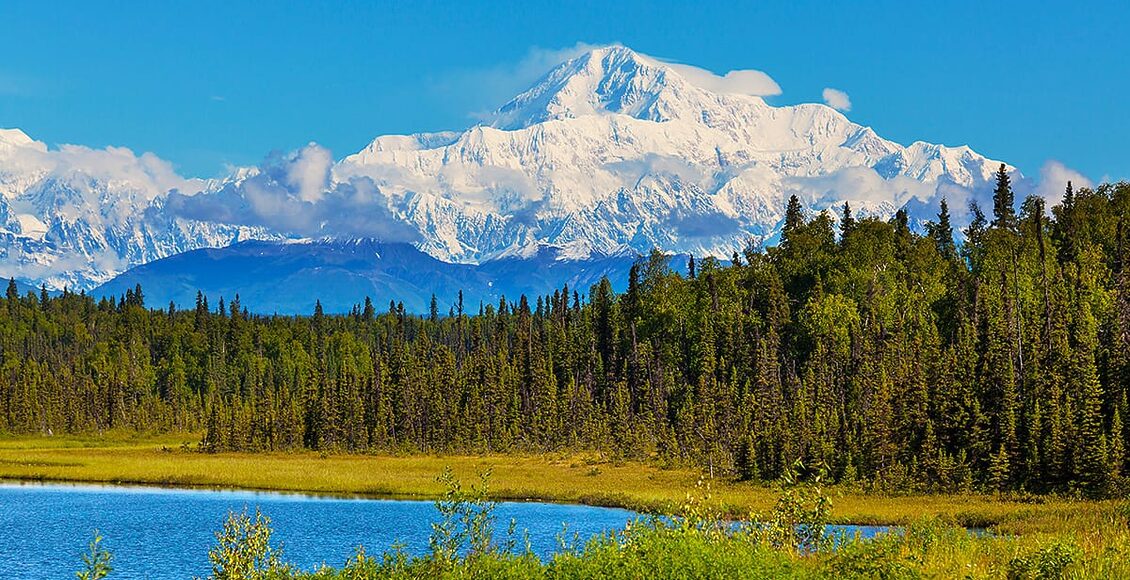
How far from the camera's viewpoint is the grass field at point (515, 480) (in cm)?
7256

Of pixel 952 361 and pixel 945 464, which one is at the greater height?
pixel 952 361

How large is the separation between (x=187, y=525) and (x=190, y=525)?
0.18 m

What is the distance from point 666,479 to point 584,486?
303 inches

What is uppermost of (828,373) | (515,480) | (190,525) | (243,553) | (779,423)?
(828,373)

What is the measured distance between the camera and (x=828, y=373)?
12575 centimetres

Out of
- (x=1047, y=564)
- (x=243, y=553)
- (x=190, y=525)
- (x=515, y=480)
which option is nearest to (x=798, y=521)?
(x=1047, y=564)

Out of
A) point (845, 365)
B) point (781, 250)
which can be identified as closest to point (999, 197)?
point (781, 250)

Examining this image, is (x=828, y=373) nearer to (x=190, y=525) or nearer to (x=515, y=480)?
(x=515, y=480)

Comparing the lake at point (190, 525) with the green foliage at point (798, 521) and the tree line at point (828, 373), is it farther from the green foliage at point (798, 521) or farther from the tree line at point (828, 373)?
the tree line at point (828, 373)

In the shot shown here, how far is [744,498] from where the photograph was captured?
85.0 m

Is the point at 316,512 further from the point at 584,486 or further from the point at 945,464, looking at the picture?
the point at 945,464

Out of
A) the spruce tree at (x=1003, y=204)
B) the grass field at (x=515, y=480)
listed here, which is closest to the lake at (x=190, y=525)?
the grass field at (x=515, y=480)

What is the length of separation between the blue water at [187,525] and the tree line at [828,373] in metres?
25.8

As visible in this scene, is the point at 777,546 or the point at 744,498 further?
the point at 744,498
